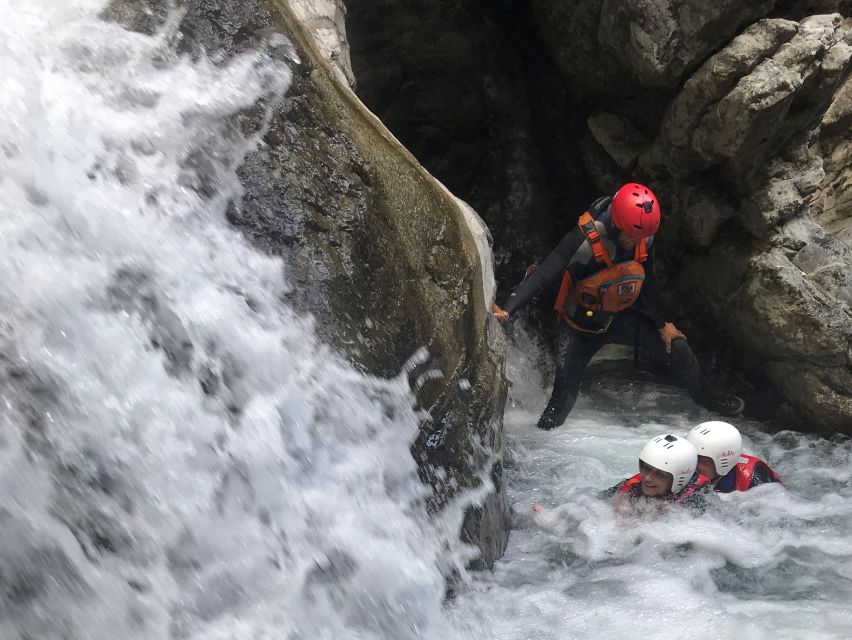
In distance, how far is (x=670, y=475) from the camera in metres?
4.07

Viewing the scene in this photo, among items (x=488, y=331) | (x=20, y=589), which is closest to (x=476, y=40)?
(x=488, y=331)

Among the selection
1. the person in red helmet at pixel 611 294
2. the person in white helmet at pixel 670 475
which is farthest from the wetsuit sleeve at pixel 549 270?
the person in white helmet at pixel 670 475

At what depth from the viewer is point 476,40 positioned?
22.7 ft

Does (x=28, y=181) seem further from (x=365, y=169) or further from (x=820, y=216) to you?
(x=820, y=216)

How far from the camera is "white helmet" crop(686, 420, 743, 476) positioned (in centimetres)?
421

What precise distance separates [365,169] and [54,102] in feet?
4.16

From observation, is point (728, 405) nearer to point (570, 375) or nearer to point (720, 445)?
point (570, 375)

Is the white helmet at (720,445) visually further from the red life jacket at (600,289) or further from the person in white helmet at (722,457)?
the red life jacket at (600,289)

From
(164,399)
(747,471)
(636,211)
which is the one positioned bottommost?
(747,471)

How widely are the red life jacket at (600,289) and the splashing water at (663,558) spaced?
959mm

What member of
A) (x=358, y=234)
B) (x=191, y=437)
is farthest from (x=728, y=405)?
(x=191, y=437)

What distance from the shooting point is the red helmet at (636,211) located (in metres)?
4.94

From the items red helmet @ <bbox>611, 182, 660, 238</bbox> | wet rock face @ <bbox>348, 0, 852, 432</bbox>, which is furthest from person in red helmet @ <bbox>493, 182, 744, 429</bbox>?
wet rock face @ <bbox>348, 0, 852, 432</bbox>

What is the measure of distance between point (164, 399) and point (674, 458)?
278 centimetres
